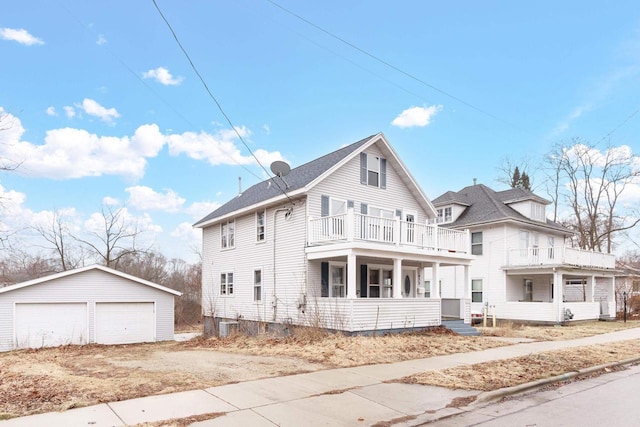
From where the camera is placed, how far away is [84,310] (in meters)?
20.0

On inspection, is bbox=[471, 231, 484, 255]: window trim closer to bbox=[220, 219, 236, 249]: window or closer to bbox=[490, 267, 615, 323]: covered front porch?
bbox=[490, 267, 615, 323]: covered front porch

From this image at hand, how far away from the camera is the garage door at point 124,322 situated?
67.0 feet

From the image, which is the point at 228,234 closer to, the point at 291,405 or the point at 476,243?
the point at 476,243

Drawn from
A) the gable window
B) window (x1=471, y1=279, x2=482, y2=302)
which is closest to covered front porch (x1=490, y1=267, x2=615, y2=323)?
window (x1=471, y1=279, x2=482, y2=302)

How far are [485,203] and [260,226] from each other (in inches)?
583

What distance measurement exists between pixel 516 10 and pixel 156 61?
1197 cm

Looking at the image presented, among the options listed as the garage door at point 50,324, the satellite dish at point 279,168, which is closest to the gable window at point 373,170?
the satellite dish at point 279,168

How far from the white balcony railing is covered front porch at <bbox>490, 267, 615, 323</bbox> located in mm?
427

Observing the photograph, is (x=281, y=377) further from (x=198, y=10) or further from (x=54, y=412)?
(x=198, y=10)

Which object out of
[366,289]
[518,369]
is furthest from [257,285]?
[518,369]

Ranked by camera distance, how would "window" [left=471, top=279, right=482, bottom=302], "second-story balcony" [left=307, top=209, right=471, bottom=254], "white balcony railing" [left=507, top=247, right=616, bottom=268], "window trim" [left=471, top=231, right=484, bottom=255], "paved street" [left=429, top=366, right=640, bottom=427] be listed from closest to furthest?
"paved street" [left=429, top=366, right=640, bottom=427], "second-story balcony" [left=307, top=209, right=471, bottom=254], "white balcony railing" [left=507, top=247, right=616, bottom=268], "window" [left=471, top=279, right=482, bottom=302], "window trim" [left=471, top=231, right=484, bottom=255]

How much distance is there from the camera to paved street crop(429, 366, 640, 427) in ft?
21.0

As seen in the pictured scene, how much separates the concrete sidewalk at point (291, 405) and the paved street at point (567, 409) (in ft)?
1.66

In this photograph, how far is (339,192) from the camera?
18.7 meters
